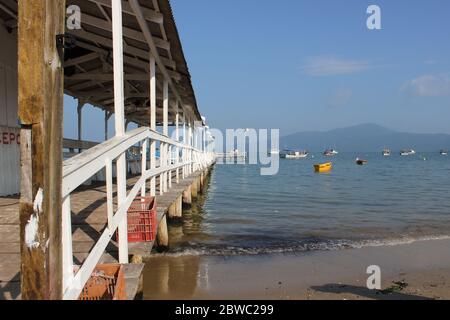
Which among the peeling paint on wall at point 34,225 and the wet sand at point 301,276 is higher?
the peeling paint on wall at point 34,225

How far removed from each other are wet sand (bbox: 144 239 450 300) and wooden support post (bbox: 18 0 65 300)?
5.27 m

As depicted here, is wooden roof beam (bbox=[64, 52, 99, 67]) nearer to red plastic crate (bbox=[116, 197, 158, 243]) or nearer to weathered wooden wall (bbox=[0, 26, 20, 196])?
weathered wooden wall (bbox=[0, 26, 20, 196])

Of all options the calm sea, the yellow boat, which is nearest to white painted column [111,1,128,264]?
the calm sea

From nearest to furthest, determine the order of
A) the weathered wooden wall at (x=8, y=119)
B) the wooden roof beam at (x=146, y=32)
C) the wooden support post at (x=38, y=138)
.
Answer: the wooden support post at (x=38, y=138)
the wooden roof beam at (x=146, y=32)
the weathered wooden wall at (x=8, y=119)

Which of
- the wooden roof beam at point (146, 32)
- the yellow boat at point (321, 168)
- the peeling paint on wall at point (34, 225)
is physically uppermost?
the wooden roof beam at point (146, 32)

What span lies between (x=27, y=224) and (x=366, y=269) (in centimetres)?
841

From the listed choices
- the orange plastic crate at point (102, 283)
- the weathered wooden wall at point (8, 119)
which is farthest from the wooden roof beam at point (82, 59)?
the orange plastic crate at point (102, 283)

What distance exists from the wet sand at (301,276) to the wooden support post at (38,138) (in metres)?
5.27

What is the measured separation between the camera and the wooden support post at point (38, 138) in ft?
6.73

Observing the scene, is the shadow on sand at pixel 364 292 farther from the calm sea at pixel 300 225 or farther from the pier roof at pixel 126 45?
the pier roof at pixel 126 45

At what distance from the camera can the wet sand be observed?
24.8 feet

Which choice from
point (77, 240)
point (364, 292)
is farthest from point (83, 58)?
point (364, 292)

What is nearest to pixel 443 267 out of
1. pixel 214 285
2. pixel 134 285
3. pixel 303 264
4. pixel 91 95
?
pixel 303 264

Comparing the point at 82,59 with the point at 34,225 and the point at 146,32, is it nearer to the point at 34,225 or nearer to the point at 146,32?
the point at 146,32
